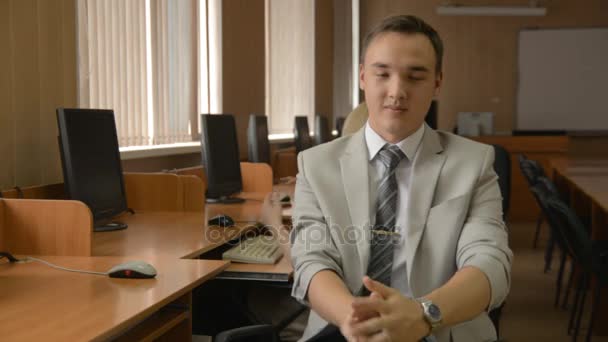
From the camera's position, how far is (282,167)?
5863 millimetres

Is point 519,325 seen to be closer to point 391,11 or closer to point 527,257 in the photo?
point 527,257

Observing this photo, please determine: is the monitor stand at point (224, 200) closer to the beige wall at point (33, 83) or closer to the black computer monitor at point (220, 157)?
the black computer monitor at point (220, 157)

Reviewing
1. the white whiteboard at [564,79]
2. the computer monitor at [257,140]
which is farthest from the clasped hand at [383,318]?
the white whiteboard at [564,79]

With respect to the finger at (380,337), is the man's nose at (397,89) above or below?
above

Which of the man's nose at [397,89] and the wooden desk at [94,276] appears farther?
the man's nose at [397,89]

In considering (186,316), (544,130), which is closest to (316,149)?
(186,316)

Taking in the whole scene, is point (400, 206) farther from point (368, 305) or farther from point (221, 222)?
point (221, 222)

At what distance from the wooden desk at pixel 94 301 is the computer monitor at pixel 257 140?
238cm

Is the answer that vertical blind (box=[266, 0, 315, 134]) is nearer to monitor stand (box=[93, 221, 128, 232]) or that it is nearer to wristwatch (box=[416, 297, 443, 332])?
monitor stand (box=[93, 221, 128, 232])

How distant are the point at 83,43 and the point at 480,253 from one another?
223 centimetres

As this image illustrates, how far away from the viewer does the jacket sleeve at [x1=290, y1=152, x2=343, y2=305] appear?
1534mm

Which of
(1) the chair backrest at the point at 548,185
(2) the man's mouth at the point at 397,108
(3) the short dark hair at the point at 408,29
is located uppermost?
(3) the short dark hair at the point at 408,29

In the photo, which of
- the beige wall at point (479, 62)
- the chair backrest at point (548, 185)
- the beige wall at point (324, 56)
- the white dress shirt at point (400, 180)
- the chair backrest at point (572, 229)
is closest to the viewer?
the white dress shirt at point (400, 180)

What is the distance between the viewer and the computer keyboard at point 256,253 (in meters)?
2.30
